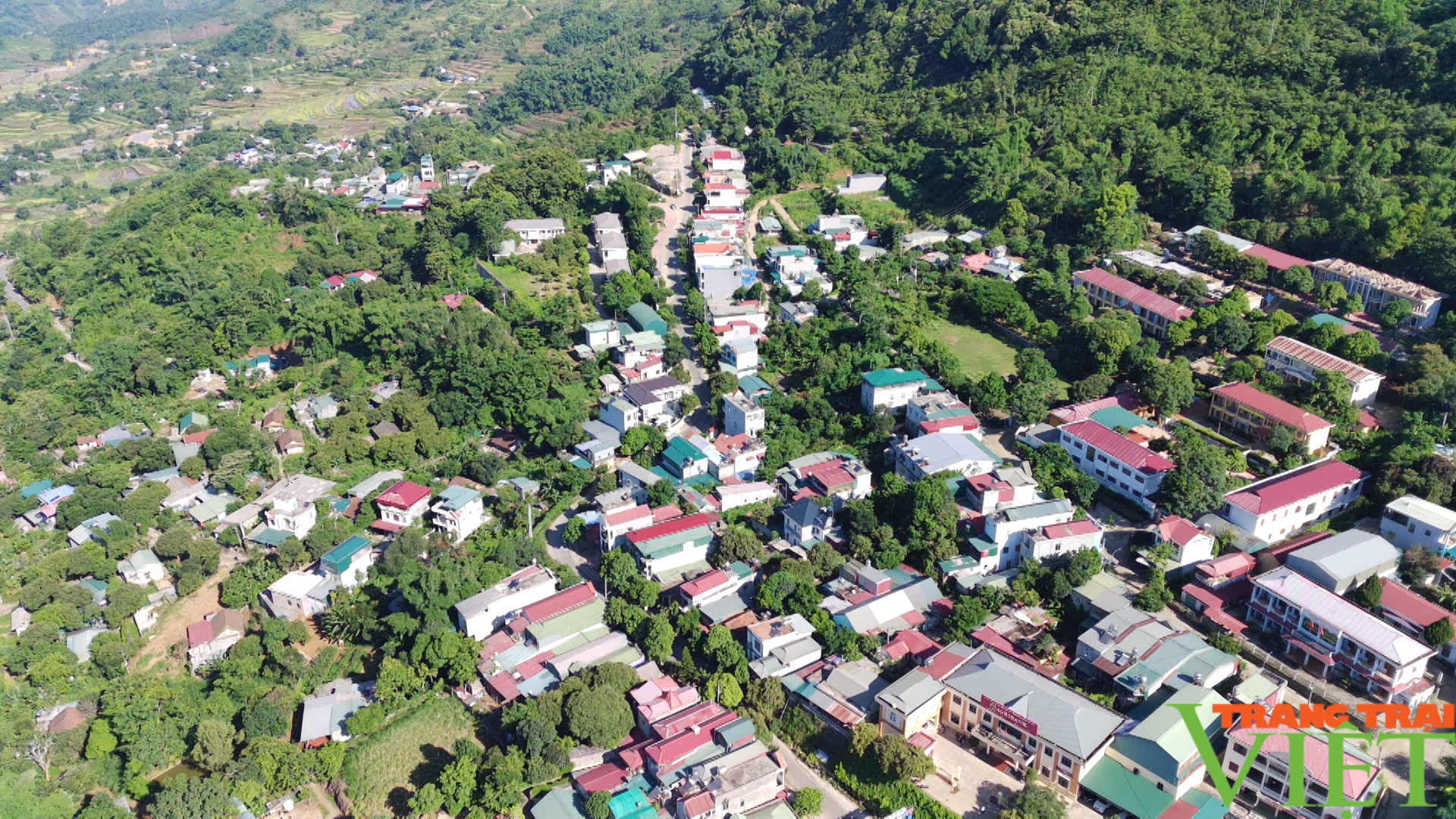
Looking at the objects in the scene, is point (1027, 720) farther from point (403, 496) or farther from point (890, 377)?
point (403, 496)

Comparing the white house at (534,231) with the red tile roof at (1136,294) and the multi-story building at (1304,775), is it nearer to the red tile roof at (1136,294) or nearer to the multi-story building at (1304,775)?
the red tile roof at (1136,294)

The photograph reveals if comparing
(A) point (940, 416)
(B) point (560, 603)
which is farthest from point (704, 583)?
(A) point (940, 416)

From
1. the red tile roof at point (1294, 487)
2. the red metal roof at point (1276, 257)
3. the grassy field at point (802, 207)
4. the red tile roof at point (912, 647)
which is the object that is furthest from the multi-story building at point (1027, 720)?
the grassy field at point (802, 207)

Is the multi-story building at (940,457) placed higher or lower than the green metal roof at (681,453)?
higher

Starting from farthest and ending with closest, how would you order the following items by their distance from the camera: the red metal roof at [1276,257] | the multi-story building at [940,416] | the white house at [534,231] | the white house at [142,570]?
the white house at [534,231] → the red metal roof at [1276,257] → the multi-story building at [940,416] → the white house at [142,570]

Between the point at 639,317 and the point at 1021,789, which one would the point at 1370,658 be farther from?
the point at 639,317

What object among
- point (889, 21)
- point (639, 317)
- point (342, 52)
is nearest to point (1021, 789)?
point (639, 317)

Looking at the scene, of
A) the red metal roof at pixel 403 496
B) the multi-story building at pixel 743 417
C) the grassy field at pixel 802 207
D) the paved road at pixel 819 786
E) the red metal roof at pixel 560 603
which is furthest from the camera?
the grassy field at pixel 802 207
